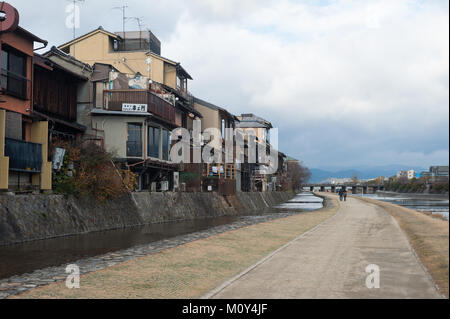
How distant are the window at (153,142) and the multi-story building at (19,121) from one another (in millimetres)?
11956

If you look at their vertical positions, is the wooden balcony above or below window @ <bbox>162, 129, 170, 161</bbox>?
above

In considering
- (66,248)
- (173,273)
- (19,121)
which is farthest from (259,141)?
(173,273)

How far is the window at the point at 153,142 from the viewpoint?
3647cm

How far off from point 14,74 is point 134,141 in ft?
42.5

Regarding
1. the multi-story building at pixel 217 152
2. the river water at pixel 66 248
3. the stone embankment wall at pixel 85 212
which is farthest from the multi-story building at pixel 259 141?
the river water at pixel 66 248

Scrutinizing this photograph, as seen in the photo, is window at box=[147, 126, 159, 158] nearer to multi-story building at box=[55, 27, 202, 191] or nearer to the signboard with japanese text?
multi-story building at box=[55, 27, 202, 191]

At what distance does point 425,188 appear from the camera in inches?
650

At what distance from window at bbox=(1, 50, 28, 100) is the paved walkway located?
16683 mm

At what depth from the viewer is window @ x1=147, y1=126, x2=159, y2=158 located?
36.5 m

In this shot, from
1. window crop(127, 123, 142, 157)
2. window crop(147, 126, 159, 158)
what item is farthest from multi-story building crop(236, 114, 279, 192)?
window crop(127, 123, 142, 157)

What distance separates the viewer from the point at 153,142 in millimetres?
37219

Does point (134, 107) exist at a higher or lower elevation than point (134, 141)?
higher

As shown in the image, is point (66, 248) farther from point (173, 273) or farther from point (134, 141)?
point (134, 141)
